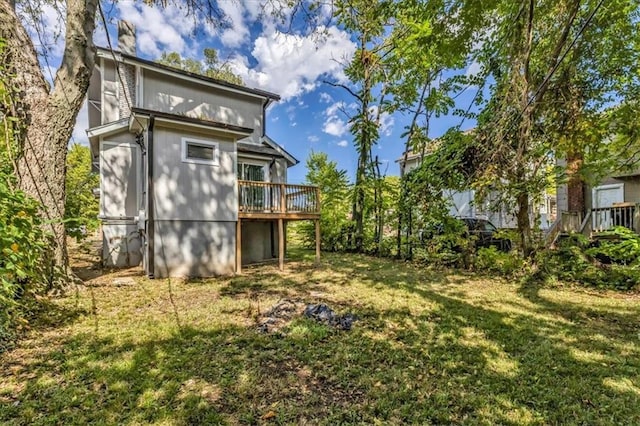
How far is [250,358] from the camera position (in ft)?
12.2

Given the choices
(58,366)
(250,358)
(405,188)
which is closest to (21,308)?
(58,366)

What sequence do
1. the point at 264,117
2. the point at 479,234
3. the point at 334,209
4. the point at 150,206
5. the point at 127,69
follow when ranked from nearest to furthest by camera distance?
the point at 150,206, the point at 127,69, the point at 479,234, the point at 264,117, the point at 334,209

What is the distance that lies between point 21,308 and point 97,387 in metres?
2.65

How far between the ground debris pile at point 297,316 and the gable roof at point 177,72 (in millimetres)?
7815

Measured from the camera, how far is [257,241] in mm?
11383

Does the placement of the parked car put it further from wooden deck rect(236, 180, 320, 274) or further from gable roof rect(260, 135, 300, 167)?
gable roof rect(260, 135, 300, 167)

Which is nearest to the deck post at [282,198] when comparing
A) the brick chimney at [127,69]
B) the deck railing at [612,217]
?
the brick chimney at [127,69]

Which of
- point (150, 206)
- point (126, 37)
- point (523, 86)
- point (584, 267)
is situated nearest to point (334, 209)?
point (150, 206)

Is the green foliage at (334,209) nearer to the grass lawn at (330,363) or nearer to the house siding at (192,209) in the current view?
the house siding at (192,209)

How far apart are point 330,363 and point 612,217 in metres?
10.1

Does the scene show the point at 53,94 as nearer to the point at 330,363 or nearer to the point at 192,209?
the point at 192,209

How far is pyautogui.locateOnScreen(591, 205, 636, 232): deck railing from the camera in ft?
28.7

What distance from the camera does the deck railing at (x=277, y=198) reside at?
9457 mm

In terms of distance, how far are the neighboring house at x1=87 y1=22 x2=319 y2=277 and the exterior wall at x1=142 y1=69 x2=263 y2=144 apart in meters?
0.03
